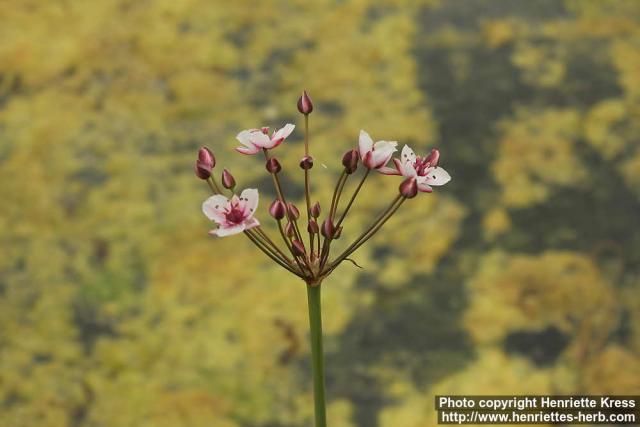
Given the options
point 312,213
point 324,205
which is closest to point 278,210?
point 312,213

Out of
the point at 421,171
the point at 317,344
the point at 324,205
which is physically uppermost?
the point at 324,205

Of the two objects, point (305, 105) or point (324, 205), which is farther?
point (324, 205)

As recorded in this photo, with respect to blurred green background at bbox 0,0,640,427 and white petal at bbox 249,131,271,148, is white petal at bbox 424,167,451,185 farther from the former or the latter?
blurred green background at bbox 0,0,640,427

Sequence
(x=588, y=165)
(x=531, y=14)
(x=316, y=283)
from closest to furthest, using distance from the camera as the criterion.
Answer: (x=316, y=283), (x=588, y=165), (x=531, y=14)

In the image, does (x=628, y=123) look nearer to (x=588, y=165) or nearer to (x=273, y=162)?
(x=588, y=165)

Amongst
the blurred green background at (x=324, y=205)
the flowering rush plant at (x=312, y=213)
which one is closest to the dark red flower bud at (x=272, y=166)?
the flowering rush plant at (x=312, y=213)

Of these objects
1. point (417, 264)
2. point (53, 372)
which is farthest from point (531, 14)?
point (53, 372)

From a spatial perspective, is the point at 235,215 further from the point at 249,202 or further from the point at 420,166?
the point at 420,166
